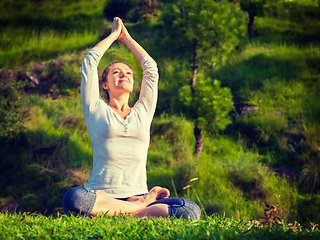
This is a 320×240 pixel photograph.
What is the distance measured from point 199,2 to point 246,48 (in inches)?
152

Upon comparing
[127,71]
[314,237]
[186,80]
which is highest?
[127,71]

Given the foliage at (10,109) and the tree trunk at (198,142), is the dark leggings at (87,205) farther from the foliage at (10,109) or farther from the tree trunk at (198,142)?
the foliage at (10,109)

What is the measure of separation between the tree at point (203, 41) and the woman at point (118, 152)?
3.09m

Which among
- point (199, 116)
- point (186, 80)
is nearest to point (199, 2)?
point (186, 80)

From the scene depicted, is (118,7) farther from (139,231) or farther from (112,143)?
(139,231)

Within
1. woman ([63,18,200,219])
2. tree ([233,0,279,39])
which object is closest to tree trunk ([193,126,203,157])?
woman ([63,18,200,219])

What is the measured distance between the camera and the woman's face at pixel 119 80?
267 centimetres

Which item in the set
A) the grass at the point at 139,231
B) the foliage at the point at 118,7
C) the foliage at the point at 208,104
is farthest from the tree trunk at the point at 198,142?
the foliage at the point at 118,7

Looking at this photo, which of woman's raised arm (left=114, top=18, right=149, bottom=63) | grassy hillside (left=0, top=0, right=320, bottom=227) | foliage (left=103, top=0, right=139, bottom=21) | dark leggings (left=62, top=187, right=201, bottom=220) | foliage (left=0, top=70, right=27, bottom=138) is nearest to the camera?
dark leggings (left=62, top=187, right=201, bottom=220)

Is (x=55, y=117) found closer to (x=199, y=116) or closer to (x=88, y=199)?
(x=199, y=116)

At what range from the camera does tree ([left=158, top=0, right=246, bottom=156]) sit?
571 centimetres

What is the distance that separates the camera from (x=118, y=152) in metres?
2.45

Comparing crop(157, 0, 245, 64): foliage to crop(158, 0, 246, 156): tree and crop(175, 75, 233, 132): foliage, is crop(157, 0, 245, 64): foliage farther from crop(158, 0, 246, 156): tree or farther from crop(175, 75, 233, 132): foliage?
crop(175, 75, 233, 132): foliage

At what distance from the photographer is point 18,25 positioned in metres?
10.2
